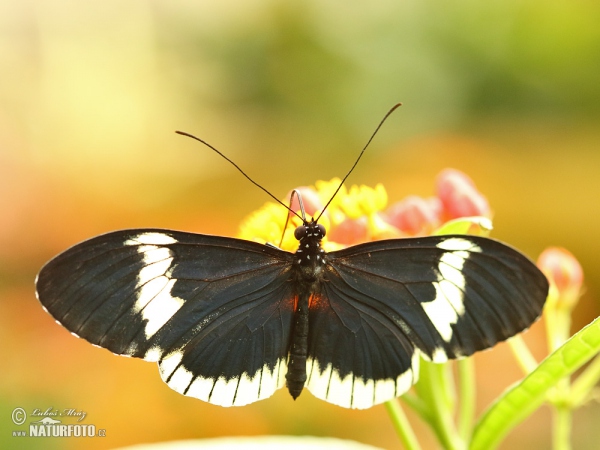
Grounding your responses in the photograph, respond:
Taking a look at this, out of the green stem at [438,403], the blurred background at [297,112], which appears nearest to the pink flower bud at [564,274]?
the green stem at [438,403]

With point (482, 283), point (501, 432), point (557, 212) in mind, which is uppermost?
point (557, 212)

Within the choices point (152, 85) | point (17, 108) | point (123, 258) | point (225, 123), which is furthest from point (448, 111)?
point (123, 258)

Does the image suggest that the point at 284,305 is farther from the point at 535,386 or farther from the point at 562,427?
the point at 562,427

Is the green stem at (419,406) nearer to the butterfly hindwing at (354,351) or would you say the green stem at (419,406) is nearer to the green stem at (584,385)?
the butterfly hindwing at (354,351)

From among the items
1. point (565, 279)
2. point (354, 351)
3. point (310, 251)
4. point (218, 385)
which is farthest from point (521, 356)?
point (218, 385)

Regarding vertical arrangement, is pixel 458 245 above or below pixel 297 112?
below

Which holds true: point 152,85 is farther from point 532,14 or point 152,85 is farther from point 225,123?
point 532,14

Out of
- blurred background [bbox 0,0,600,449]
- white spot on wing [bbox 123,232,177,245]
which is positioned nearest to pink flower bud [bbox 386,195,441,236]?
white spot on wing [bbox 123,232,177,245]
